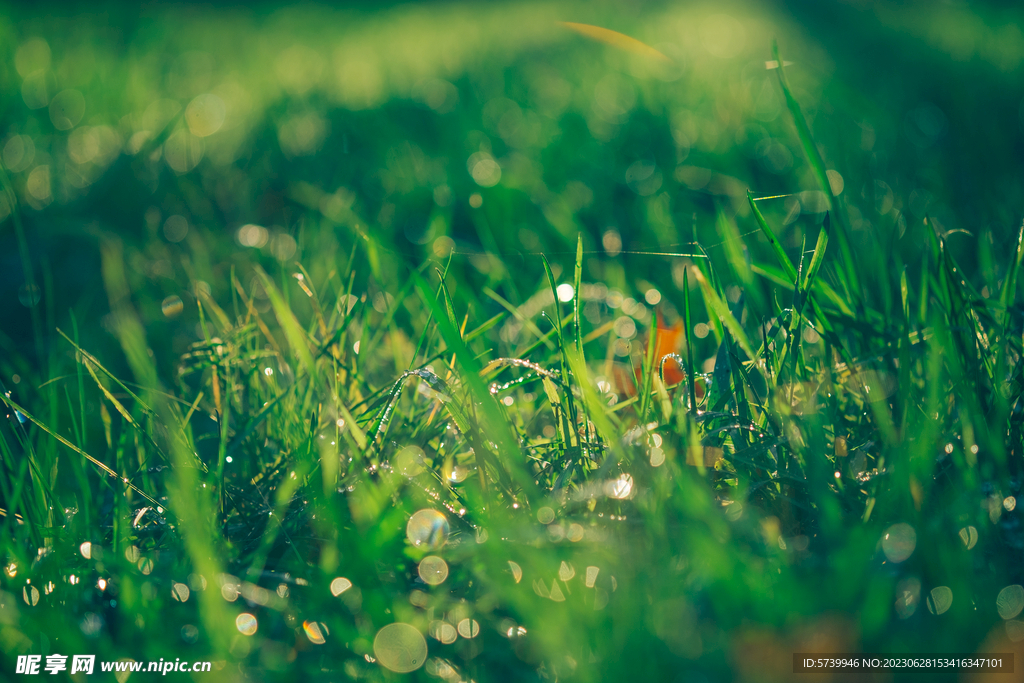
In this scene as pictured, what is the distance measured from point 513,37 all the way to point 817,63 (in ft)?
7.50

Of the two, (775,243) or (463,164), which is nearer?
(775,243)

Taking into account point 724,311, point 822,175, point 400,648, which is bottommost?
point 400,648

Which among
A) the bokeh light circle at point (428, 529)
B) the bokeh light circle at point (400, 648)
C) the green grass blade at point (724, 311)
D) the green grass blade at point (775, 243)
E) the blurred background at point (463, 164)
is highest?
the green grass blade at point (775, 243)

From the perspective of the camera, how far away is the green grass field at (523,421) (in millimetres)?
653

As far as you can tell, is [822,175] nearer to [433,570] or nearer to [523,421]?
[523,421]

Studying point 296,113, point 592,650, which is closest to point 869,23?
point 296,113

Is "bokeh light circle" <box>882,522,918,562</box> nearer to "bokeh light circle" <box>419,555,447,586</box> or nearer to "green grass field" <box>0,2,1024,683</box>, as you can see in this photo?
"green grass field" <box>0,2,1024,683</box>

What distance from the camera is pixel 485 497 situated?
823 mm

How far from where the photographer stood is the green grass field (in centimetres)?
65

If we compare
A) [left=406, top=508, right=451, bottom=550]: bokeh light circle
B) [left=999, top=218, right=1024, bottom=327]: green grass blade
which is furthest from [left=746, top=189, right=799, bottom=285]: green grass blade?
[left=406, top=508, right=451, bottom=550]: bokeh light circle

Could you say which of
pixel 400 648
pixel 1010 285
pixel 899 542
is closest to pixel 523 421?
pixel 400 648

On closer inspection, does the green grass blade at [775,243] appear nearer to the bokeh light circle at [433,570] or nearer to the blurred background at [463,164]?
the blurred background at [463,164]

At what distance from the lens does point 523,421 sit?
0.99 metres

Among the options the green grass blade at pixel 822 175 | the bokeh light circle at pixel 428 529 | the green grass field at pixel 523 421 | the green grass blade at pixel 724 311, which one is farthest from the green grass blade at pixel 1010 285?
the bokeh light circle at pixel 428 529
